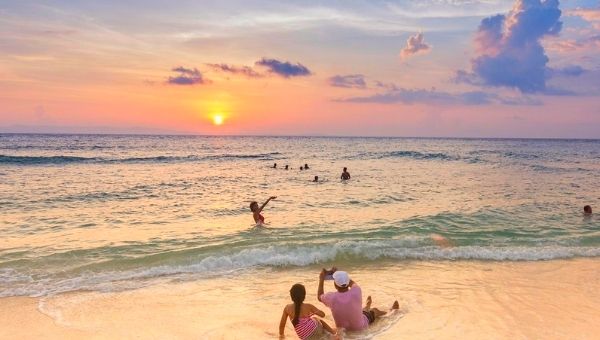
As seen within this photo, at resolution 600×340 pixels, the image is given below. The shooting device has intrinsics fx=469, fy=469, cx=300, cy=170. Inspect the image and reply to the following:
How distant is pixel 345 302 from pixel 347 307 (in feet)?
0.37

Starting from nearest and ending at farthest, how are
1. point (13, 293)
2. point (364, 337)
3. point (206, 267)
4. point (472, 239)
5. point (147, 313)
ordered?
point (364, 337) < point (147, 313) < point (13, 293) < point (206, 267) < point (472, 239)

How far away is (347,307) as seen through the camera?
7797 mm

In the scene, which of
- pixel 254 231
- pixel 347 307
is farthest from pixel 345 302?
pixel 254 231

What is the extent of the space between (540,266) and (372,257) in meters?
4.50

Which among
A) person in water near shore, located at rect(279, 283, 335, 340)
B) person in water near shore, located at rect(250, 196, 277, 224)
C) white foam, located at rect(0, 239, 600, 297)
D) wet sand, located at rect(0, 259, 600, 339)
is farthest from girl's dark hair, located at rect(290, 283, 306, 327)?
person in water near shore, located at rect(250, 196, 277, 224)

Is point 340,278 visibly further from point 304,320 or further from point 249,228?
point 249,228

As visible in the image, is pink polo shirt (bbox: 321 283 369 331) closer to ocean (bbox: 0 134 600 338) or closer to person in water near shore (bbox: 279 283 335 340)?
person in water near shore (bbox: 279 283 335 340)

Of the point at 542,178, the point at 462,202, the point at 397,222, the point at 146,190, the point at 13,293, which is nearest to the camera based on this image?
the point at 13,293

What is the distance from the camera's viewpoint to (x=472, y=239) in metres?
15.8

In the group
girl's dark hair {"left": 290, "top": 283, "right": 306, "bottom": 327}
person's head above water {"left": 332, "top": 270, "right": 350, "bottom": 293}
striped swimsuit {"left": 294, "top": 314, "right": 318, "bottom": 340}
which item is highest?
person's head above water {"left": 332, "top": 270, "right": 350, "bottom": 293}

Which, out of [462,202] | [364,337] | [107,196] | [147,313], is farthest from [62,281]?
[462,202]

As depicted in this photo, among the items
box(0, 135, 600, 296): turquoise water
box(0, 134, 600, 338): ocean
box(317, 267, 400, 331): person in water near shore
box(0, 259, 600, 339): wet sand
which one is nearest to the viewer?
box(317, 267, 400, 331): person in water near shore

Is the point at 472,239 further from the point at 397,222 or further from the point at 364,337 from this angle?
the point at 364,337

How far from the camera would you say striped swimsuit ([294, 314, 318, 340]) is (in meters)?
7.48
